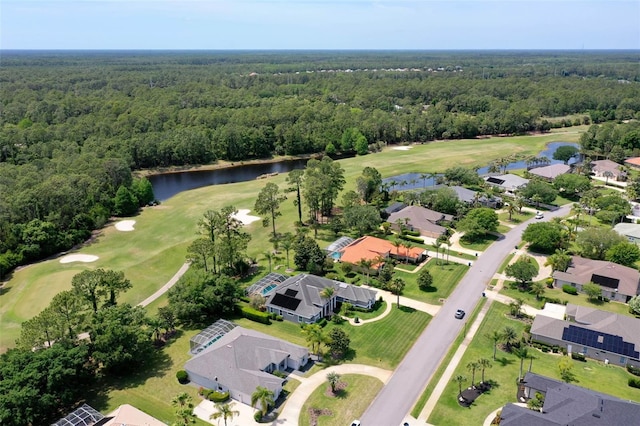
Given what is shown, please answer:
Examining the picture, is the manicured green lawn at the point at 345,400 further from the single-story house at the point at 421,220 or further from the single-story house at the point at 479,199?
the single-story house at the point at 479,199

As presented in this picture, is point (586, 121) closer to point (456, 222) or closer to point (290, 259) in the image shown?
point (456, 222)

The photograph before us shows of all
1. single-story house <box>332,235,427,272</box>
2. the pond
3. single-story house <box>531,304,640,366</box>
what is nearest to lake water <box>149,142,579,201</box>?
the pond

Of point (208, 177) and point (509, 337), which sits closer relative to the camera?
point (509, 337)

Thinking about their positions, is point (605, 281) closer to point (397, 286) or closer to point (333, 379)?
point (397, 286)

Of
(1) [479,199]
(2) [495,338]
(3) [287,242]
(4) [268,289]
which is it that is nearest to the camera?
(2) [495,338]

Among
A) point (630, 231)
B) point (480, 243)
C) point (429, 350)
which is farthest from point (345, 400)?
point (630, 231)
